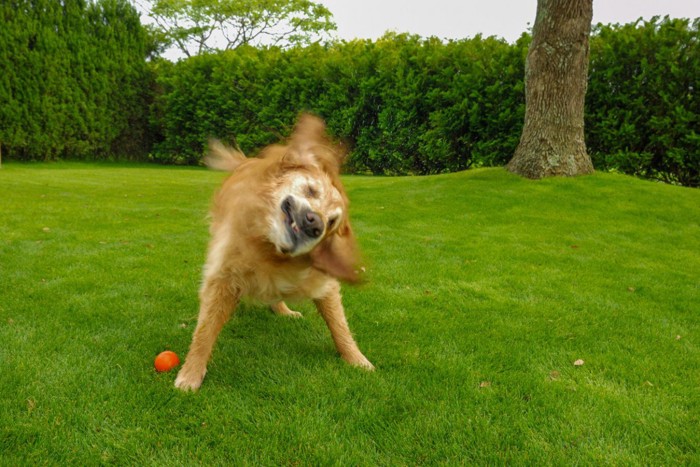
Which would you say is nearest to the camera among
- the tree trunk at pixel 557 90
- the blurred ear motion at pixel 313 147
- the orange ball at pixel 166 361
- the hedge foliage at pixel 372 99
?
the blurred ear motion at pixel 313 147

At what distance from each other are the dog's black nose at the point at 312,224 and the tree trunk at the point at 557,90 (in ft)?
27.4

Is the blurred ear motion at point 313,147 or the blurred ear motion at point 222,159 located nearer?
the blurred ear motion at point 313,147

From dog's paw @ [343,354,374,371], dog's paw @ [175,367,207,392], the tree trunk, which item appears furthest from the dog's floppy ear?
the tree trunk

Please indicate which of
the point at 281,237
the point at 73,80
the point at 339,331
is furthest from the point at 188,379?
the point at 73,80

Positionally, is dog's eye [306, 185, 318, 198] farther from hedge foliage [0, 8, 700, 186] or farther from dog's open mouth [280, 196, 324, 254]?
hedge foliage [0, 8, 700, 186]

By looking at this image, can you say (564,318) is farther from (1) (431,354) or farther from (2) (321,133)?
(2) (321,133)

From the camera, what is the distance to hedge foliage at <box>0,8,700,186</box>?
11133 millimetres

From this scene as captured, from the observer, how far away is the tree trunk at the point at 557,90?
8742mm

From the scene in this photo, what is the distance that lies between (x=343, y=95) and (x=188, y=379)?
14.4 meters

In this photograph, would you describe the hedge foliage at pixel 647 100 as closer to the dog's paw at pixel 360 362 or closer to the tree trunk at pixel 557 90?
the tree trunk at pixel 557 90

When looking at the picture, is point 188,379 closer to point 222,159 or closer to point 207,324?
point 207,324

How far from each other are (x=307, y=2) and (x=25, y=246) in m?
30.7

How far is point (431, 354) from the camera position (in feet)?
10.5

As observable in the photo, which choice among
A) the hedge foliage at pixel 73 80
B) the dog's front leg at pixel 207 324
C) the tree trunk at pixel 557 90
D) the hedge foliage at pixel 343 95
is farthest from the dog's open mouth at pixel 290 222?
the hedge foliage at pixel 73 80
